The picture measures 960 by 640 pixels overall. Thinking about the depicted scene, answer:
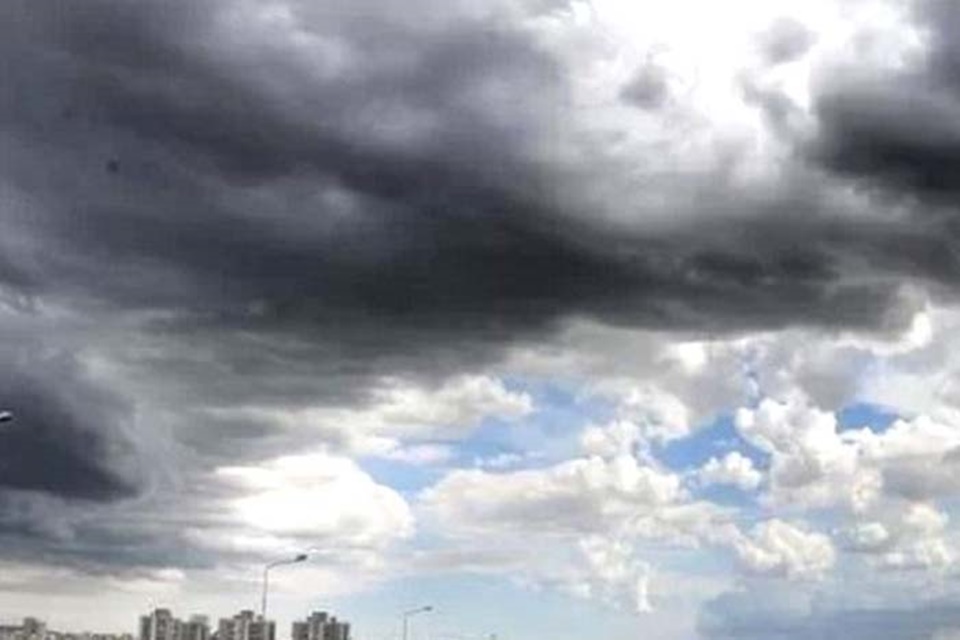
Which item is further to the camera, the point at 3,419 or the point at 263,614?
the point at 263,614

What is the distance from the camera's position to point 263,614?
119m

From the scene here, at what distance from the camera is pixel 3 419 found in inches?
2295

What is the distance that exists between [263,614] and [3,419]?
6399 cm
